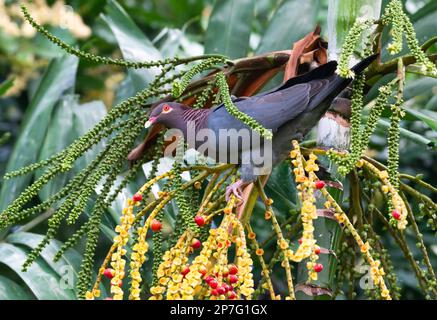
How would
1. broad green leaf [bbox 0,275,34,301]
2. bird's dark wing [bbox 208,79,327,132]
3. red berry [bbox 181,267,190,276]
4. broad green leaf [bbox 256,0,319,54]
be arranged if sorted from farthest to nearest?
broad green leaf [bbox 256,0,319,54] → broad green leaf [bbox 0,275,34,301] → bird's dark wing [bbox 208,79,327,132] → red berry [bbox 181,267,190,276]

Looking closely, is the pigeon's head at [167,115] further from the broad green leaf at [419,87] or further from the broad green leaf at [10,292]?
the broad green leaf at [419,87]

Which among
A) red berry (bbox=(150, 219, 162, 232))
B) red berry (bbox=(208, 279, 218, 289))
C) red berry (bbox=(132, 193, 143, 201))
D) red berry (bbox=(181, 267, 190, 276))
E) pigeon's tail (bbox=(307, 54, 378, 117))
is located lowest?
red berry (bbox=(208, 279, 218, 289))

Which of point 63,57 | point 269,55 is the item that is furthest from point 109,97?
point 269,55

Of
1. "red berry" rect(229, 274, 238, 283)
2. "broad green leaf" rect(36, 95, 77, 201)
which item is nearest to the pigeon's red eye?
"red berry" rect(229, 274, 238, 283)

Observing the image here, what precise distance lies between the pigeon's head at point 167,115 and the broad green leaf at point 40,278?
414mm

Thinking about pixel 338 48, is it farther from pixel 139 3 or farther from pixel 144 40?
pixel 139 3

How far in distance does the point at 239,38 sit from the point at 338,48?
1.71 feet

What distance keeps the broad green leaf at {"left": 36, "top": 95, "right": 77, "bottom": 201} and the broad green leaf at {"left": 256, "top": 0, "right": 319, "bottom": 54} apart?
19.6 inches

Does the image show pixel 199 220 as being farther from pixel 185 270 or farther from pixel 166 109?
pixel 166 109

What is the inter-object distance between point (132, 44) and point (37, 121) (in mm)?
305

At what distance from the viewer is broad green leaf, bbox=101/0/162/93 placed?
1724 millimetres

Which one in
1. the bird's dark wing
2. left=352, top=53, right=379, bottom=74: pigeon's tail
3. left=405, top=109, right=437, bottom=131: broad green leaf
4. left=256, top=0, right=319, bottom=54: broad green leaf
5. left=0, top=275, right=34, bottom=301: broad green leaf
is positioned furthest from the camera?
left=256, top=0, right=319, bottom=54: broad green leaf

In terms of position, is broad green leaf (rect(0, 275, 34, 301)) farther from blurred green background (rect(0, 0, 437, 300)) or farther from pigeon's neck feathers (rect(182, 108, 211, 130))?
pigeon's neck feathers (rect(182, 108, 211, 130))
